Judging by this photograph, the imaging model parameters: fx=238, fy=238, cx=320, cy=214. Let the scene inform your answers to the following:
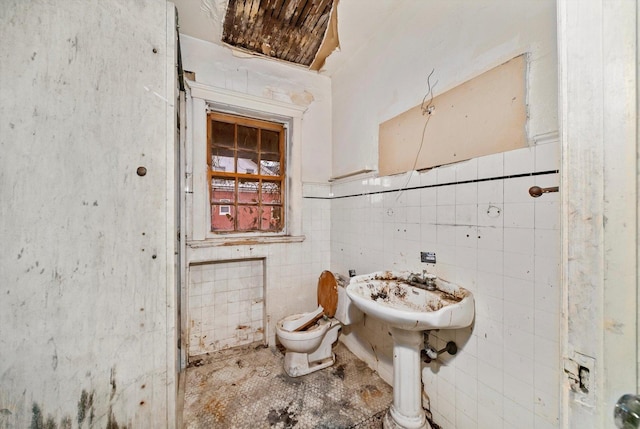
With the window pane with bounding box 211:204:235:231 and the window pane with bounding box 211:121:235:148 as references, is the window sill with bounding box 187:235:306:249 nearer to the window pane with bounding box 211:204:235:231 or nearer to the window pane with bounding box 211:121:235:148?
the window pane with bounding box 211:204:235:231

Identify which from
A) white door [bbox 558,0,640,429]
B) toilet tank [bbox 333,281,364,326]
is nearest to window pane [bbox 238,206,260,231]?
toilet tank [bbox 333,281,364,326]

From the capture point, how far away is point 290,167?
2.30m

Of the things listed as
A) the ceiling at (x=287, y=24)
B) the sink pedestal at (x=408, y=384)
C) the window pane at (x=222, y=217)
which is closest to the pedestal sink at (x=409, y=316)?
the sink pedestal at (x=408, y=384)

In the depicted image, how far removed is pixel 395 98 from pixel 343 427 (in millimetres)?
2122

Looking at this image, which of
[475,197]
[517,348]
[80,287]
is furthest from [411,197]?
[80,287]

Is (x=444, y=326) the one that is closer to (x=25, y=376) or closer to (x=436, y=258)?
(x=436, y=258)

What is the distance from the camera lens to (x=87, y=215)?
39.4 inches

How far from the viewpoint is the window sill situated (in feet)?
6.29

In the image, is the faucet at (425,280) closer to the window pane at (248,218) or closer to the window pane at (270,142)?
the window pane at (248,218)

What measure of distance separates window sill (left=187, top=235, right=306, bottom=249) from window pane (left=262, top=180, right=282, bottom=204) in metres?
0.36

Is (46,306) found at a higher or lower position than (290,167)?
lower

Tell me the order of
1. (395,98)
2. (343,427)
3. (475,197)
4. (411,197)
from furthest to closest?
1. (395,98)
2. (411,197)
3. (343,427)
4. (475,197)

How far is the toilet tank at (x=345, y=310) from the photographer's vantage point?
186 cm

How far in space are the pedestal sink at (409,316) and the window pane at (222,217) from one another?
1.27 m
